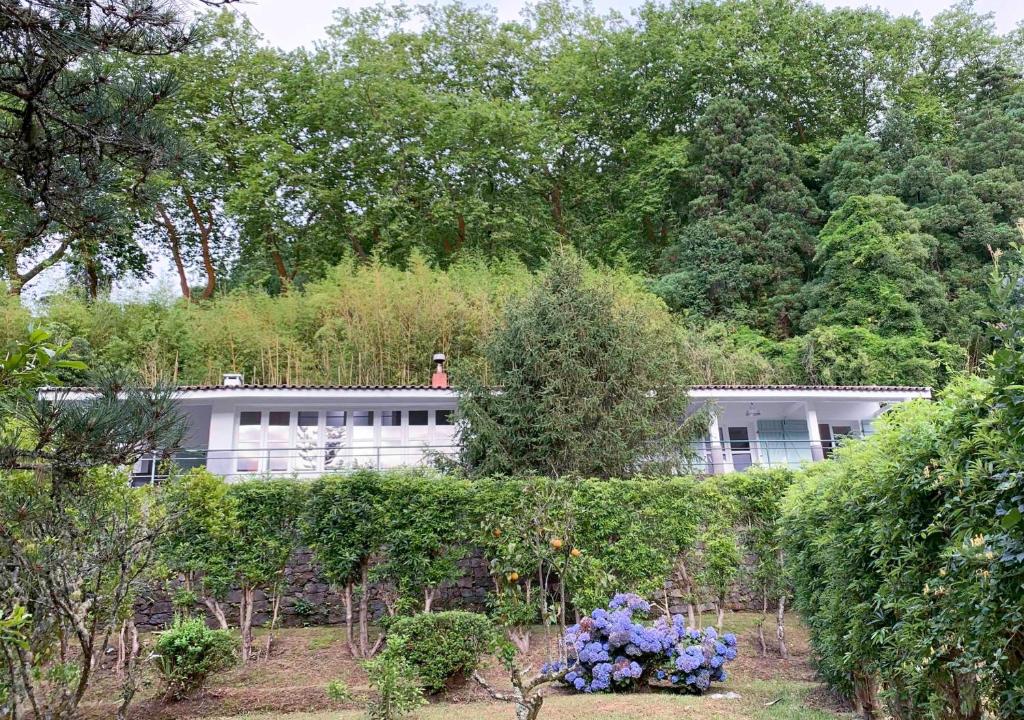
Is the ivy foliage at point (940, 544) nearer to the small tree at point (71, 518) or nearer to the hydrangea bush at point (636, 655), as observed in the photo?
the hydrangea bush at point (636, 655)

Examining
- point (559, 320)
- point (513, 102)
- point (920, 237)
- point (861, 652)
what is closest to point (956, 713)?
point (861, 652)

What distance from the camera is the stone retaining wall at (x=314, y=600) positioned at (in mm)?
10117

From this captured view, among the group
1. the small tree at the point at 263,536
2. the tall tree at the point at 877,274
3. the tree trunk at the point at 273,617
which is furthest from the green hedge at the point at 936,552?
→ the tall tree at the point at 877,274

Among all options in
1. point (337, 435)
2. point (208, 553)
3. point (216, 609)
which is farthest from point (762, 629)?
point (337, 435)

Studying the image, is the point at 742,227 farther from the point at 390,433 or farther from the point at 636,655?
the point at 636,655

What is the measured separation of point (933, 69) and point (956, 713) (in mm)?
31792

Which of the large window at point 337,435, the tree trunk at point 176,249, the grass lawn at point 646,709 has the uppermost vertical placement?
→ the tree trunk at point 176,249

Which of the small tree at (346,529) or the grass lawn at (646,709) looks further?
the small tree at (346,529)

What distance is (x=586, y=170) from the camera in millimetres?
29344

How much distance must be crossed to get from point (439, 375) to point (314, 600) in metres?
5.64

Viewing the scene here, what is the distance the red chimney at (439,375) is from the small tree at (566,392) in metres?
2.75

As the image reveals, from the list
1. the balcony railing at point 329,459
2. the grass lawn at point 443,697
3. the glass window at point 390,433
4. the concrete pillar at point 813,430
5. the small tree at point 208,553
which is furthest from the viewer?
the concrete pillar at point 813,430

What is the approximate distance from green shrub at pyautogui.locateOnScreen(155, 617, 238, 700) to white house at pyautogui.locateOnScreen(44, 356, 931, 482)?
17.6ft

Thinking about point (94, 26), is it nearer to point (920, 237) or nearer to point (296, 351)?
point (296, 351)
